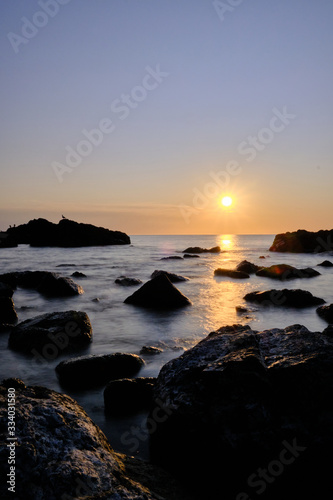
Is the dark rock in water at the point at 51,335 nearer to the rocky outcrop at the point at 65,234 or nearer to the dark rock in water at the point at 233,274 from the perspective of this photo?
the dark rock in water at the point at 233,274

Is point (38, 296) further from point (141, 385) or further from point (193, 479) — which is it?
point (193, 479)

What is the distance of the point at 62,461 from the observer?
7.98 feet

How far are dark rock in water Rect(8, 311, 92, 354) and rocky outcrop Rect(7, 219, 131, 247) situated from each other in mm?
77859

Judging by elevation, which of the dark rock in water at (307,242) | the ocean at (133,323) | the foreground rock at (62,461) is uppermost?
the dark rock in water at (307,242)

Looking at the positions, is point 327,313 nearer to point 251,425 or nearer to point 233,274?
point 251,425

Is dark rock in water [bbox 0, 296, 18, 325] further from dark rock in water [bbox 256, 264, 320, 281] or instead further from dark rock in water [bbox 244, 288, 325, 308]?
dark rock in water [bbox 256, 264, 320, 281]

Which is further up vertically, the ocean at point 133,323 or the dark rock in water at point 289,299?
the dark rock in water at point 289,299

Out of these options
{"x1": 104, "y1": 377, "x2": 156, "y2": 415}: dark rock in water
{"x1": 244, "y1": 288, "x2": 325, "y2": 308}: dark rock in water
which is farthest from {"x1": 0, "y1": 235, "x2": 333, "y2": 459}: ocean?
{"x1": 244, "y1": 288, "x2": 325, "y2": 308}: dark rock in water

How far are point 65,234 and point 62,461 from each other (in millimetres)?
85657

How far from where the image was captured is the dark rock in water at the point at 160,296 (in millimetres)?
11992

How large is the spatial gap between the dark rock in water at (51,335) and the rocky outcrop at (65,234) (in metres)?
77.9

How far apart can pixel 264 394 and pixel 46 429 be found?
6.81ft

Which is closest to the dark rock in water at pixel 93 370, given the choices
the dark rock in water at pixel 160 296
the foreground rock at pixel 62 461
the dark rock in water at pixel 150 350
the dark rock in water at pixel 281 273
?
the dark rock in water at pixel 150 350

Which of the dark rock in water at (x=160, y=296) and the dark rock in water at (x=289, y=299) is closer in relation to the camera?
the dark rock in water at (x=160, y=296)
